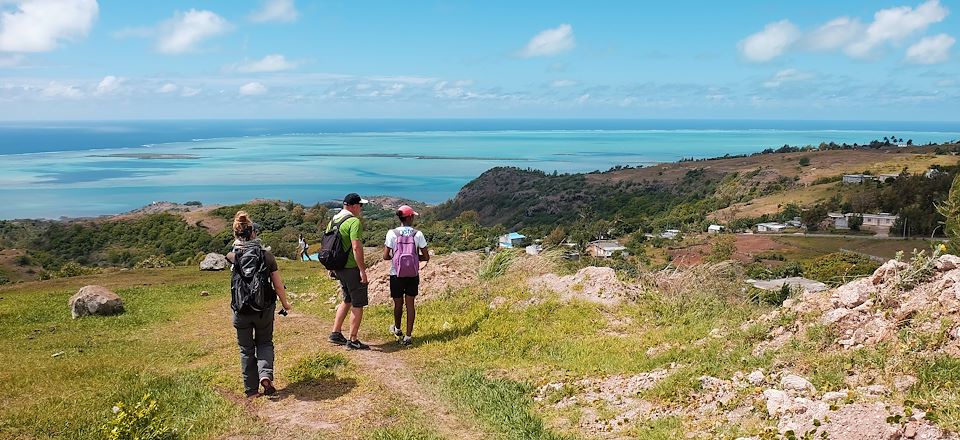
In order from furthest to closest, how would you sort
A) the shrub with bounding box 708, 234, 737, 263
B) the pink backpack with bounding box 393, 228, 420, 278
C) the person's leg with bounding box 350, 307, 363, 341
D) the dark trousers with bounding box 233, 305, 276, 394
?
the shrub with bounding box 708, 234, 737, 263 → the pink backpack with bounding box 393, 228, 420, 278 → the person's leg with bounding box 350, 307, 363, 341 → the dark trousers with bounding box 233, 305, 276, 394

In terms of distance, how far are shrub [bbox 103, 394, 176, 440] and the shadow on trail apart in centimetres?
124

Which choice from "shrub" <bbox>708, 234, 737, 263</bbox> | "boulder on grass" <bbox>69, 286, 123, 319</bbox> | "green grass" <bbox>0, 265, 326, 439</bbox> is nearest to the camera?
"green grass" <bbox>0, 265, 326, 439</bbox>

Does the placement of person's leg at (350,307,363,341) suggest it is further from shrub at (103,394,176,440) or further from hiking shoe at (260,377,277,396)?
shrub at (103,394,176,440)

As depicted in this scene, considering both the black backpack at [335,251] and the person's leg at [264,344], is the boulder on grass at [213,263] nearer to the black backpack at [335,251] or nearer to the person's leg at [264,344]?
the black backpack at [335,251]

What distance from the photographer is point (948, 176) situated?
7619 centimetres

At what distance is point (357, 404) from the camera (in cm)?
580

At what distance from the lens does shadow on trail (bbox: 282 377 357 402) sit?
604cm

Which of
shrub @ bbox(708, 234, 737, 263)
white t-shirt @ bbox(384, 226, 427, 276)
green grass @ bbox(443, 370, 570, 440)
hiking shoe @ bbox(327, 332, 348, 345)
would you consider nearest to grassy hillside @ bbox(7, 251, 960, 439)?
green grass @ bbox(443, 370, 570, 440)

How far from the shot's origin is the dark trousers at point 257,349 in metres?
5.97

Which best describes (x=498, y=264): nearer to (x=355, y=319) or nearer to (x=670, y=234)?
(x=355, y=319)

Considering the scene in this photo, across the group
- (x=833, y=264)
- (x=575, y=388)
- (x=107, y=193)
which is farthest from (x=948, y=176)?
(x=107, y=193)

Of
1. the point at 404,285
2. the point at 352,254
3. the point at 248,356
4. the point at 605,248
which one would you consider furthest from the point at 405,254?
the point at 605,248

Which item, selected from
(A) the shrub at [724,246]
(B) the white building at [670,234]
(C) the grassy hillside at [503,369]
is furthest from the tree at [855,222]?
(C) the grassy hillside at [503,369]

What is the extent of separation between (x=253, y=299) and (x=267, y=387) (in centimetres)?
91
